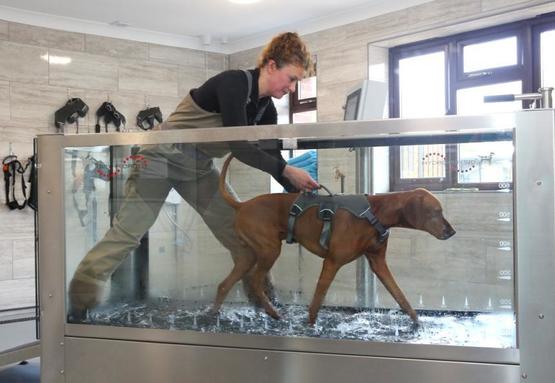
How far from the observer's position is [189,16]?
5.21 m

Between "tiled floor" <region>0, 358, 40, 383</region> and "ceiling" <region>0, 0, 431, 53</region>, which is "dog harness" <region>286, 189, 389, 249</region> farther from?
"ceiling" <region>0, 0, 431, 53</region>

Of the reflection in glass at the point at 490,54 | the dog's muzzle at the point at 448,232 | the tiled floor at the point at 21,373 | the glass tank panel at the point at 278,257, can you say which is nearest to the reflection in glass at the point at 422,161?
the glass tank panel at the point at 278,257

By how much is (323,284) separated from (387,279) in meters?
0.17

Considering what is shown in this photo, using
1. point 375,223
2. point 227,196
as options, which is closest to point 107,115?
point 227,196

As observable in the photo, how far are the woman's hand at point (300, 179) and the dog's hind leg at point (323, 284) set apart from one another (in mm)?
200

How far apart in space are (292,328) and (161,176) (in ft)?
1.85

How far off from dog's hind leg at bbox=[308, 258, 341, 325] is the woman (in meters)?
0.19

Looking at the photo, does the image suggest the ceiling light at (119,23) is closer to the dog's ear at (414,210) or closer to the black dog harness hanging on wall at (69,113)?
the black dog harness hanging on wall at (69,113)

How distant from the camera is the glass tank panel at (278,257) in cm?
149

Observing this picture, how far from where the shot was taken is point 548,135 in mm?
1363

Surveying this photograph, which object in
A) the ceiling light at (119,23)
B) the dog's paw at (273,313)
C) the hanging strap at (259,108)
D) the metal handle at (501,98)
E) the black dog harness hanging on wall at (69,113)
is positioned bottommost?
the dog's paw at (273,313)

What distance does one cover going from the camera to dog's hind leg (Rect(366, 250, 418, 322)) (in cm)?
160

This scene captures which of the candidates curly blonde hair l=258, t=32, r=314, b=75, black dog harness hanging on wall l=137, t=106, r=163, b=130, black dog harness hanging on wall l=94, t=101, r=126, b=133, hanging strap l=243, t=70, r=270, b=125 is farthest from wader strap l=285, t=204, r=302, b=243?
black dog harness hanging on wall l=137, t=106, r=163, b=130

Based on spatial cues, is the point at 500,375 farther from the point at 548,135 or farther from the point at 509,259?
the point at 548,135
